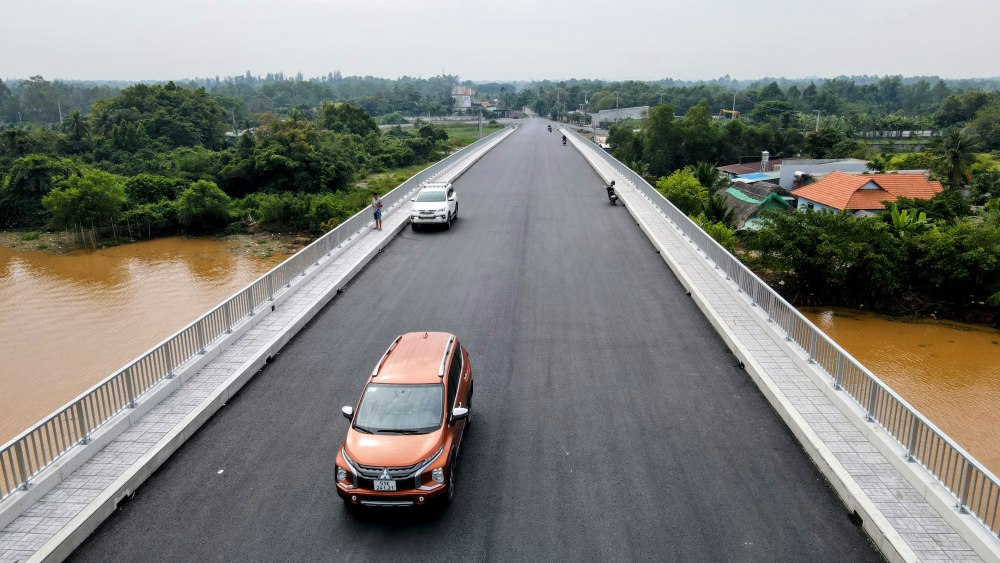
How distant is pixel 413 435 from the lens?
26.8 ft

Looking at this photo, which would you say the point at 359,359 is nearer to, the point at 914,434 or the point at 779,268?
the point at 914,434

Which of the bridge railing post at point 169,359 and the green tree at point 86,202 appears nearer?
the bridge railing post at point 169,359

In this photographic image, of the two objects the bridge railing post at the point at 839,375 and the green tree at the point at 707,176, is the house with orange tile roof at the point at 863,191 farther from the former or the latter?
the bridge railing post at the point at 839,375

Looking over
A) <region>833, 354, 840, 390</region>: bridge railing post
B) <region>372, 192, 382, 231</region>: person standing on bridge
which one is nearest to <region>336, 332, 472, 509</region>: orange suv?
<region>833, 354, 840, 390</region>: bridge railing post

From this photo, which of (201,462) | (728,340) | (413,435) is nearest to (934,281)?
(728,340)

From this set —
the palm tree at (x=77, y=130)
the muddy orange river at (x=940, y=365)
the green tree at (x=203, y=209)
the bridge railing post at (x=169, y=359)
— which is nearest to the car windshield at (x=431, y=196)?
the muddy orange river at (x=940, y=365)

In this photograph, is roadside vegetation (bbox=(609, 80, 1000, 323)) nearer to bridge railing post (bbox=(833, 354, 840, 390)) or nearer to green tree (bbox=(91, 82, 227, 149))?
bridge railing post (bbox=(833, 354, 840, 390))

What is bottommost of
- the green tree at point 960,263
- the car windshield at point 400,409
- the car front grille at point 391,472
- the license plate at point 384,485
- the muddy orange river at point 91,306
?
the muddy orange river at point 91,306

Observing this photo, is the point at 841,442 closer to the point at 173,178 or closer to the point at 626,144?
the point at 173,178

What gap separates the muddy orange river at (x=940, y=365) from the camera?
15508 mm

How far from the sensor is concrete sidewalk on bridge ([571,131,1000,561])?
283 inches

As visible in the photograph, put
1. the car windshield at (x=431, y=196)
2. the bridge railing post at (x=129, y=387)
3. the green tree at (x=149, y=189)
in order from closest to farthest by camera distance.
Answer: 1. the bridge railing post at (x=129, y=387)
2. the car windshield at (x=431, y=196)
3. the green tree at (x=149, y=189)

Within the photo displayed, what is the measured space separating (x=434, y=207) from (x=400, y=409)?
16197mm

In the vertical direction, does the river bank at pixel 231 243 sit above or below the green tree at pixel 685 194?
below
